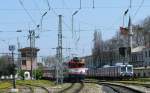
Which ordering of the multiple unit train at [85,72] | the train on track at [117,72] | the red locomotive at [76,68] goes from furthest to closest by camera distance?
1. the train on track at [117,72]
2. the multiple unit train at [85,72]
3. the red locomotive at [76,68]

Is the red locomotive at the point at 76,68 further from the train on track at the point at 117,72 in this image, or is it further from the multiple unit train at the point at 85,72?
the train on track at the point at 117,72

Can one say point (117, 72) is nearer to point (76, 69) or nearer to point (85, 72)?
point (85, 72)

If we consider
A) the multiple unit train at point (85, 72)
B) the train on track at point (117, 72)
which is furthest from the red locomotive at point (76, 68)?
the train on track at point (117, 72)

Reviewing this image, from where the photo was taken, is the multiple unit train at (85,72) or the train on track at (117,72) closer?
the multiple unit train at (85,72)

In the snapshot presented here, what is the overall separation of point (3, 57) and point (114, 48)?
43.4 metres

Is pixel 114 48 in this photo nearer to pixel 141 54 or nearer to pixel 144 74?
pixel 141 54

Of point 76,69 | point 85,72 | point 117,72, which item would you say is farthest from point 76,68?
point 117,72

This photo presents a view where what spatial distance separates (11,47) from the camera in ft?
151

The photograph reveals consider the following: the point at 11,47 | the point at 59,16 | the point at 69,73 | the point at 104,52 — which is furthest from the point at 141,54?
the point at 11,47

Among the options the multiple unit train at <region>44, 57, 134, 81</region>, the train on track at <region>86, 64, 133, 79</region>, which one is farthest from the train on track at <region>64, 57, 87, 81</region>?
the train on track at <region>86, 64, 133, 79</region>

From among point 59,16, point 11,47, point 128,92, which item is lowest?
point 128,92

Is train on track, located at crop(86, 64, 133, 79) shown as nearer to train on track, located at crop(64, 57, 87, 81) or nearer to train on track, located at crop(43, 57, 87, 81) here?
train on track, located at crop(43, 57, 87, 81)

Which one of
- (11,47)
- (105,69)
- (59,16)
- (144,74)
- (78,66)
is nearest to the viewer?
(11,47)

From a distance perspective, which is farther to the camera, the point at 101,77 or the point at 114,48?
the point at 114,48
